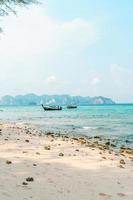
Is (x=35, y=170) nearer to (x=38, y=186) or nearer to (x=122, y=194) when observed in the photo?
(x=38, y=186)

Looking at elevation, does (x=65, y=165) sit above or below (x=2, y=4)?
below

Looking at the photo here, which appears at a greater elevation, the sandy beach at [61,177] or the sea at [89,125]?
the sandy beach at [61,177]

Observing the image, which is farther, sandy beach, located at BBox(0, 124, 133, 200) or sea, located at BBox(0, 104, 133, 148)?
sea, located at BBox(0, 104, 133, 148)

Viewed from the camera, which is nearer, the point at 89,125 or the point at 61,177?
the point at 61,177

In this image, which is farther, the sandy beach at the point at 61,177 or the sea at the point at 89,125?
the sea at the point at 89,125

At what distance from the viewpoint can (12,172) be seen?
11.3 m

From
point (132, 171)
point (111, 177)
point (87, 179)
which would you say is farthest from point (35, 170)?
point (132, 171)

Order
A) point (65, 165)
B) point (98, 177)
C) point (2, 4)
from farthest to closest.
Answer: point (2, 4) → point (65, 165) → point (98, 177)

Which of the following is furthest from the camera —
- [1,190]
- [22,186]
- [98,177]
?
[98,177]

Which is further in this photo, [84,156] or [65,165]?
[84,156]

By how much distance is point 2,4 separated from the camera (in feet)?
69.6

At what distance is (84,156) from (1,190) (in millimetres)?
7708

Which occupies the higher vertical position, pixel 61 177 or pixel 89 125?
Answer: pixel 61 177

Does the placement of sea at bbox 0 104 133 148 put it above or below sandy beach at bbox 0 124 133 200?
below
